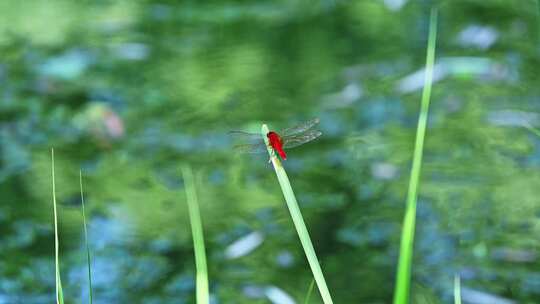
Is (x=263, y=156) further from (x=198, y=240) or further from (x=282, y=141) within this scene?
(x=198, y=240)

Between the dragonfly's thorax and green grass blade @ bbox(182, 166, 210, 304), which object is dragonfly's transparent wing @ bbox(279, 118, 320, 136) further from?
green grass blade @ bbox(182, 166, 210, 304)

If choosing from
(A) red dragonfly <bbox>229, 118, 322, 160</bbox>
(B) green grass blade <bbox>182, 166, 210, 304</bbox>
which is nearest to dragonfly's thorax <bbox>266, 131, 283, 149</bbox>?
(A) red dragonfly <bbox>229, 118, 322, 160</bbox>

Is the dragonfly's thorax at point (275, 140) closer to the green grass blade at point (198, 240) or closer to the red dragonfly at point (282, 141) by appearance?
the red dragonfly at point (282, 141)

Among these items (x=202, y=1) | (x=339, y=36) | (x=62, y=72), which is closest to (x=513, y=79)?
(x=339, y=36)

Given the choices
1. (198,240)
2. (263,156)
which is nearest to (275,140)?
(198,240)

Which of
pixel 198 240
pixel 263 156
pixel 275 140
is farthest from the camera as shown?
pixel 263 156

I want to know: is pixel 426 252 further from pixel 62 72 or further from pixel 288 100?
pixel 62 72

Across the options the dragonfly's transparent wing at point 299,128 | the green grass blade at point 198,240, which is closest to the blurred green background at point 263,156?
the dragonfly's transparent wing at point 299,128

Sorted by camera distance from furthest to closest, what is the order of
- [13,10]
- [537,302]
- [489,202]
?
[13,10] → [489,202] → [537,302]
